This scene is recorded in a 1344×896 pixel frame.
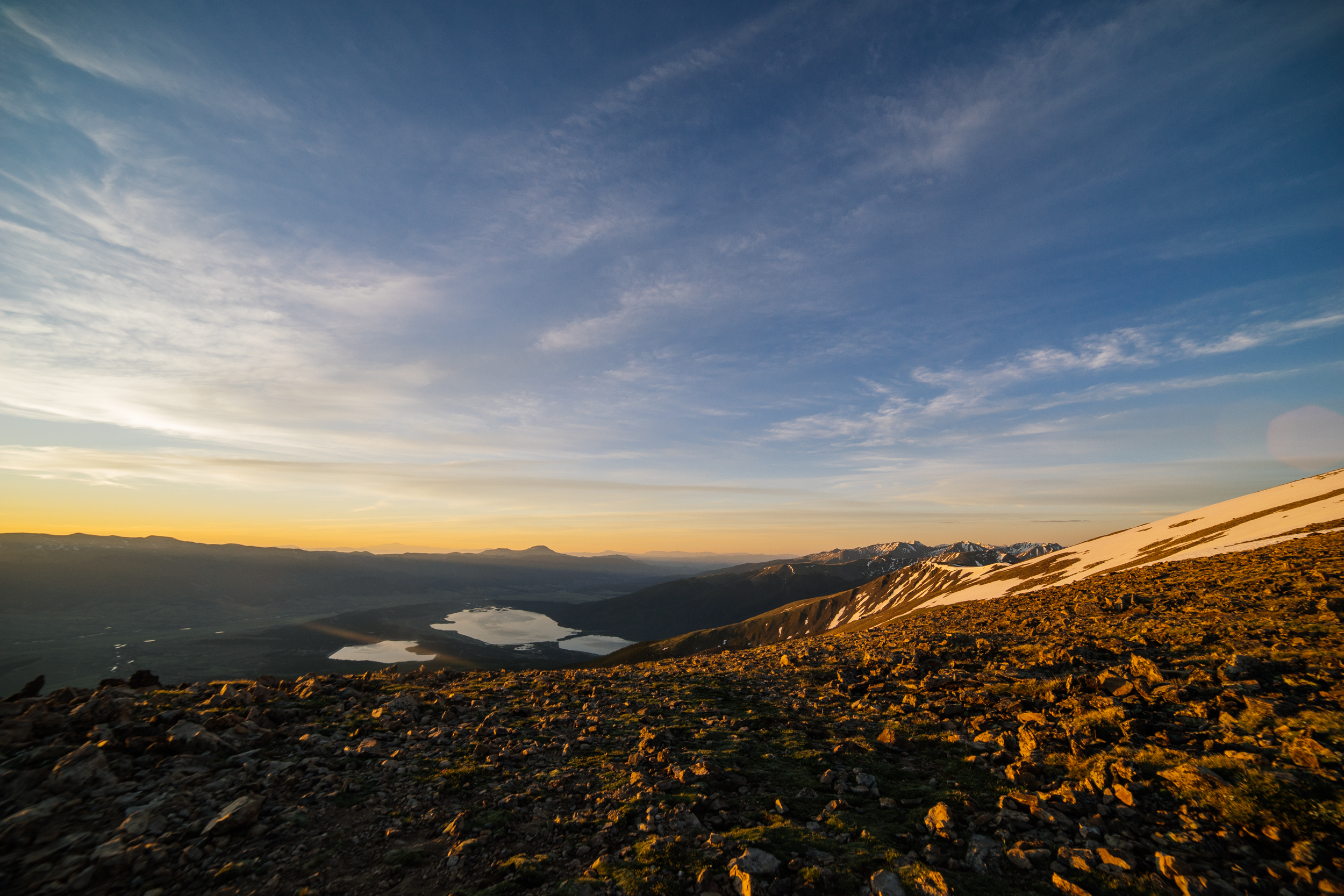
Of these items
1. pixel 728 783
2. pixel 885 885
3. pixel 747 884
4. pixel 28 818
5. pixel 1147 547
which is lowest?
pixel 728 783

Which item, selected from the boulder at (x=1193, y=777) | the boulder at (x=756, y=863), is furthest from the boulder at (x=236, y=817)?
the boulder at (x=1193, y=777)

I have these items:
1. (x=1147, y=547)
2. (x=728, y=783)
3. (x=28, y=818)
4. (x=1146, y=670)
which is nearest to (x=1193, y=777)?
(x=1146, y=670)

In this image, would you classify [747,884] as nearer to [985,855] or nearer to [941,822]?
[985,855]

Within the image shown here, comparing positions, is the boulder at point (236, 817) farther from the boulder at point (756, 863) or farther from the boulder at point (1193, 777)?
the boulder at point (1193, 777)

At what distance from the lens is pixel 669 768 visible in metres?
13.6

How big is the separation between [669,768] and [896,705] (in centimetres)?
965

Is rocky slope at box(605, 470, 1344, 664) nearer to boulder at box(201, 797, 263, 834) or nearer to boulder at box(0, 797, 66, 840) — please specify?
boulder at box(201, 797, 263, 834)

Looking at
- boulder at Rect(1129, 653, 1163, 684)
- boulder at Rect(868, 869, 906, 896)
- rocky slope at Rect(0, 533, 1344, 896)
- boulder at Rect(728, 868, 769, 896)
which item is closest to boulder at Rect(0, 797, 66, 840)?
rocky slope at Rect(0, 533, 1344, 896)

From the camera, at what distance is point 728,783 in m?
12.5

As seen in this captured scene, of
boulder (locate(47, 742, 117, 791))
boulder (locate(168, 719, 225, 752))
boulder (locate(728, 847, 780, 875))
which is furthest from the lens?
boulder (locate(168, 719, 225, 752))

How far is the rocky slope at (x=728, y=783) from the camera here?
8.61 m

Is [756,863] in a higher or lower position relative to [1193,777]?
lower

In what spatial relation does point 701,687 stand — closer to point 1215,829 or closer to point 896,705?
point 896,705

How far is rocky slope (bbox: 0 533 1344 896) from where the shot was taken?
28.2ft
